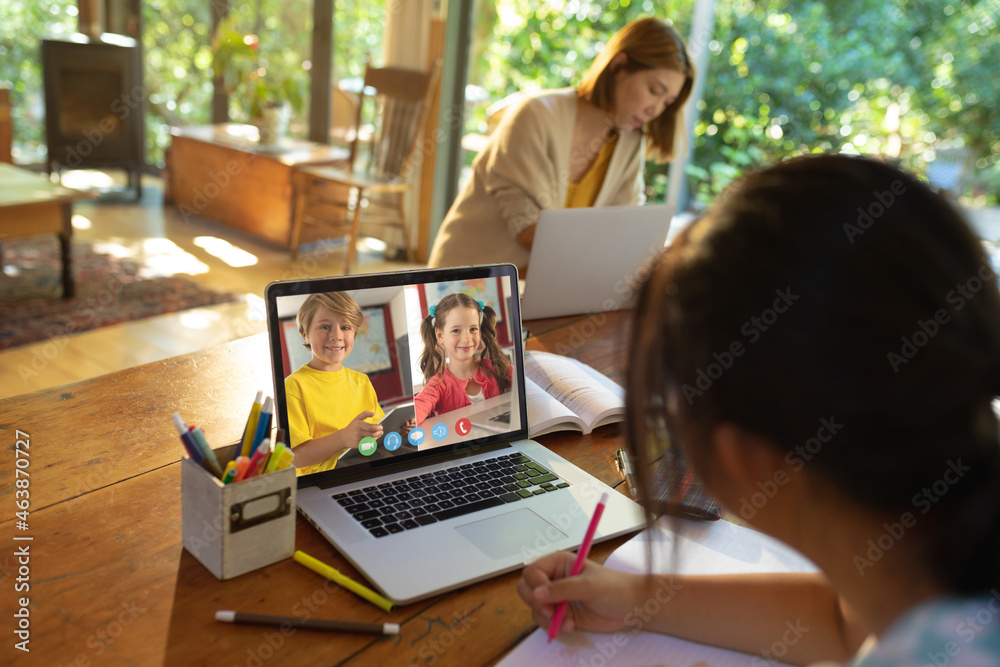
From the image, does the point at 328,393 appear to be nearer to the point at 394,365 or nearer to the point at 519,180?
the point at 394,365

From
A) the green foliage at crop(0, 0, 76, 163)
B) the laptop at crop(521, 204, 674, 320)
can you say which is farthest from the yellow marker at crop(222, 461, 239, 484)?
the green foliage at crop(0, 0, 76, 163)

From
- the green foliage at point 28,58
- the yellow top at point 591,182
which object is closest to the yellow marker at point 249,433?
the yellow top at point 591,182

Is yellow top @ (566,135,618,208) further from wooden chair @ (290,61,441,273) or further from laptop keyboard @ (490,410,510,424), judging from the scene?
wooden chair @ (290,61,441,273)

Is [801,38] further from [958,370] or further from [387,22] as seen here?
[958,370]

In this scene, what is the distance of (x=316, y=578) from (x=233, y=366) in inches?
20.6

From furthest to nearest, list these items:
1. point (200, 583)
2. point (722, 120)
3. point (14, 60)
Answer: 1. point (14, 60)
2. point (722, 120)
3. point (200, 583)

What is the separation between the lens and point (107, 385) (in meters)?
1.11

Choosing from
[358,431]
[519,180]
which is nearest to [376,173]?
[519,180]

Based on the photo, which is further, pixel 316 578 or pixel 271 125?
pixel 271 125

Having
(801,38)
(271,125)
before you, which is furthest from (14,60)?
(801,38)

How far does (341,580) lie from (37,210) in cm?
296

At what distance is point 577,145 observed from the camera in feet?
6.63

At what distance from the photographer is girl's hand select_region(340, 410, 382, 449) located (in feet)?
2.96

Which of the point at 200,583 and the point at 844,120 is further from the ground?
the point at 844,120
